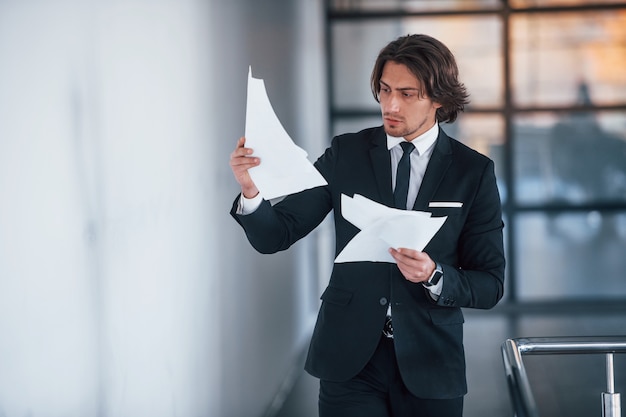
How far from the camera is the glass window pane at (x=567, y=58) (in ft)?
24.9

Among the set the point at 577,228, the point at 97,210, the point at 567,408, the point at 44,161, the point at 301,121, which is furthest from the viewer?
the point at 577,228

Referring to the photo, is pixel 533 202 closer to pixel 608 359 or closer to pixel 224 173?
pixel 224 173

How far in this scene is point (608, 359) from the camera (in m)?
2.34

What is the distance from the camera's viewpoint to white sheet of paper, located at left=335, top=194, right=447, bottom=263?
2.00 m

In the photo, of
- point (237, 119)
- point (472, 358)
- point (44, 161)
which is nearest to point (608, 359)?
point (44, 161)

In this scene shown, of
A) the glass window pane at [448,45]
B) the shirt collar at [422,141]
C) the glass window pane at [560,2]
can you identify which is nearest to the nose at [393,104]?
the shirt collar at [422,141]

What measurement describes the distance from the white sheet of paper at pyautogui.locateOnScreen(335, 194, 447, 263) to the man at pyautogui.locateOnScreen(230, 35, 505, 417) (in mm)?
131

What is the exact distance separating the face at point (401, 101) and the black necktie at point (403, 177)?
0.05 meters

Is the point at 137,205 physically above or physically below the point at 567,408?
above

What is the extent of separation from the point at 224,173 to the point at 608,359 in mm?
1823

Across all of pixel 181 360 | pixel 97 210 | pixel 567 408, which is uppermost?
pixel 97 210

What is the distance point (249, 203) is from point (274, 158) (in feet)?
0.51

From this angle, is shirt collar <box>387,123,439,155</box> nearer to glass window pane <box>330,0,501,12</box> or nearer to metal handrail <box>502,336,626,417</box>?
metal handrail <box>502,336,626,417</box>

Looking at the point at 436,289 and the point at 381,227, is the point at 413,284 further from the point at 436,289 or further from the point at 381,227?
the point at 381,227
